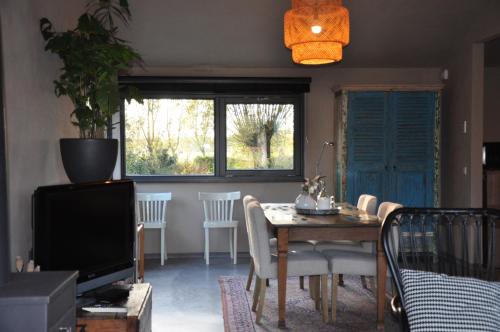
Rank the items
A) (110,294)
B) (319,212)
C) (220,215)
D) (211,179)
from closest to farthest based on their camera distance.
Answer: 1. (110,294)
2. (319,212)
3. (220,215)
4. (211,179)

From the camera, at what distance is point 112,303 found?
2457 millimetres

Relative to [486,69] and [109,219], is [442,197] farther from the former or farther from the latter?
[109,219]

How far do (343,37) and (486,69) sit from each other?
13.2 ft

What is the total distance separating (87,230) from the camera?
246 cm

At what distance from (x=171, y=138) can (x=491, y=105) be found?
4226mm

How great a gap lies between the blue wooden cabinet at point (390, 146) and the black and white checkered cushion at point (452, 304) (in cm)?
384

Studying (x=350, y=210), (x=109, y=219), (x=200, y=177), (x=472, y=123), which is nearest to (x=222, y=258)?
(x=200, y=177)

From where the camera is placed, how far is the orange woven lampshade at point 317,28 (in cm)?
363

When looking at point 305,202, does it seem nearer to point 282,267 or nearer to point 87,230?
point 282,267

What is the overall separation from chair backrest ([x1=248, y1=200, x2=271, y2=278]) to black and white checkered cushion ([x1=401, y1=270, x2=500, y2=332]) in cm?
169

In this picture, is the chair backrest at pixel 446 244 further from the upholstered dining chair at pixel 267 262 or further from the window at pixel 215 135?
the window at pixel 215 135

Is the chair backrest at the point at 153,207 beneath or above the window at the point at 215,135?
beneath

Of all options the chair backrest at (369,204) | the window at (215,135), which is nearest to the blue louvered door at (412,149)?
the window at (215,135)

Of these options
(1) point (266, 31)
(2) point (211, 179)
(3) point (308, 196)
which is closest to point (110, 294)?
(3) point (308, 196)
